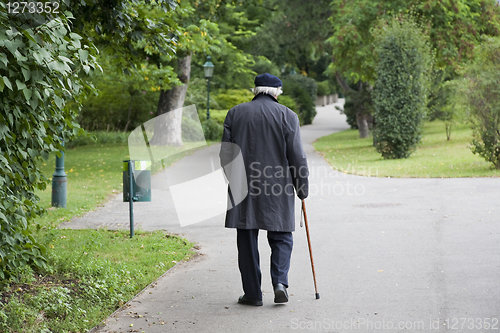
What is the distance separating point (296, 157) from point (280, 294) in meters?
1.16

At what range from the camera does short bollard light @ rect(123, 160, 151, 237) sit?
7.66 meters

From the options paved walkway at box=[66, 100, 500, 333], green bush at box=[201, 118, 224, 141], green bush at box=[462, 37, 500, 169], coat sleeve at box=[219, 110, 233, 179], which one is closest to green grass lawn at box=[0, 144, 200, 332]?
paved walkway at box=[66, 100, 500, 333]

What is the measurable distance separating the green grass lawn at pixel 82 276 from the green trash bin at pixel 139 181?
390mm

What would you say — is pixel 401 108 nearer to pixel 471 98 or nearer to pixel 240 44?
pixel 471 98

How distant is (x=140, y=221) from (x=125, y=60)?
2941 millimetres

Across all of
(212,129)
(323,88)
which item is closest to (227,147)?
(212,129)

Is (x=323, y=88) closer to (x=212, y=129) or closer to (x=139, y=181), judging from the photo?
(x=212, y=129)

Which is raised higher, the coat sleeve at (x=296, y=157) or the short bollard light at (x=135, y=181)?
the coat sleeve at (x=296, y=157)

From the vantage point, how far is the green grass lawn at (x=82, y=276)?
441 centimetres

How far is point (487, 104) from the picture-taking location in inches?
549

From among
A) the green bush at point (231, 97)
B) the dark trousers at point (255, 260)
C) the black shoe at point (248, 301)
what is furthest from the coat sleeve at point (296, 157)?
the green bush at point (231, 97)

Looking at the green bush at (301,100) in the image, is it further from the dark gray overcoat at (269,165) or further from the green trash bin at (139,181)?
the dark gray overcoat at (269,165)

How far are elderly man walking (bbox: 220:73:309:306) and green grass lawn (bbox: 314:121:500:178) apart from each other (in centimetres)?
988

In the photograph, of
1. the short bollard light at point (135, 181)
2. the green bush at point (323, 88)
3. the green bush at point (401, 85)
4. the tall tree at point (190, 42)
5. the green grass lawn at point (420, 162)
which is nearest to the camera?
the short bollard light at point (135, 181)
